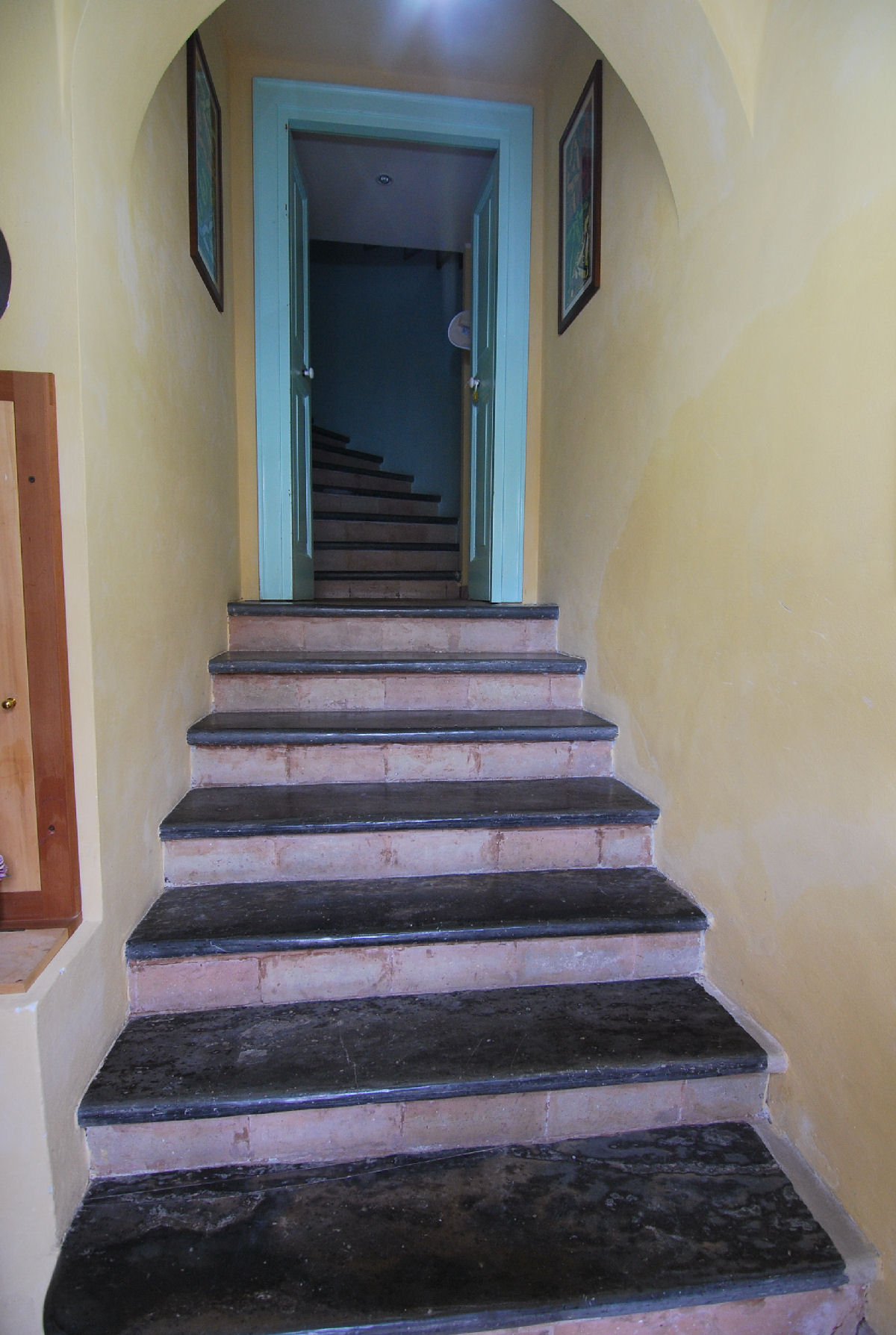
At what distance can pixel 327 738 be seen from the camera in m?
1.97

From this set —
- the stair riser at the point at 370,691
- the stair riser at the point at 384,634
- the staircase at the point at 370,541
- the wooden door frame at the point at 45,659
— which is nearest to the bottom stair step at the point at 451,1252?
the wooden door frame at the point at 45,659

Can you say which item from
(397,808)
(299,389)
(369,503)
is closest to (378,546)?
(369,503)

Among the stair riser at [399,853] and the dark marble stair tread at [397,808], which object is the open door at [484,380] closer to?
the dark marble stair tread at [397,808]

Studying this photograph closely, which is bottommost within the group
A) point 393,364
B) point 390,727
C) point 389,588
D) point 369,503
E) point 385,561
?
point 390,727

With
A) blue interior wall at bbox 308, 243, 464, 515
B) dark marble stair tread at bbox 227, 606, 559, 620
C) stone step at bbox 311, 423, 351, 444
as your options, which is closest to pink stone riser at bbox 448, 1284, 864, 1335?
dark marble stair tread at bbox 227, 606, 559, 620

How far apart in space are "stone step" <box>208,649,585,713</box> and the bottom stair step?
1303 millimetres

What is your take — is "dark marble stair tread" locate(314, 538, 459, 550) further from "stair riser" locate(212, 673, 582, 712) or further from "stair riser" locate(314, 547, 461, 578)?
"stair riser" locate(212, 673, 582, 712)

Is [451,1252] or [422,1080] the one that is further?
[422,1080]

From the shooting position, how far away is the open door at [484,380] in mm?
3111

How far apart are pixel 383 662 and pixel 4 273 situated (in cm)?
138

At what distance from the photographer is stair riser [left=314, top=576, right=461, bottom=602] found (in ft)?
13.6

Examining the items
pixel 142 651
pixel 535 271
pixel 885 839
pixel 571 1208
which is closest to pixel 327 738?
pixel 142 651

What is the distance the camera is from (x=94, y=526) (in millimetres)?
1292

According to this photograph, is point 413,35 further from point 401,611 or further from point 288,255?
point 401,611
